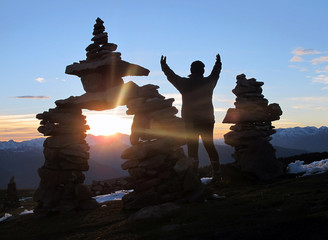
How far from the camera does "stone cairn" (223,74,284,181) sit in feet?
56.6

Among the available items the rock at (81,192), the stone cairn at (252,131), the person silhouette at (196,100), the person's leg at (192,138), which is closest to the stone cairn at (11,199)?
the rock at (81,192)

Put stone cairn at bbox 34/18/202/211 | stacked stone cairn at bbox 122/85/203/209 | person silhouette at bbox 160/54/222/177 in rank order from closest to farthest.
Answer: stacked stone cairn at bbox 122/85/203/209 < stone cairn at bbox 34/18/202/211 < person silhouette at bbox 160/54/222/177

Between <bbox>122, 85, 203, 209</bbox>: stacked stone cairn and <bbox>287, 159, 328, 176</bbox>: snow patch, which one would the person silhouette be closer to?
<bbox>122, 85, 203, 209</bbox>: stacked stone cairn

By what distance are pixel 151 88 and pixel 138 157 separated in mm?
2807

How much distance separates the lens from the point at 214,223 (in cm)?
779

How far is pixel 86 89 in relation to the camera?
14953 mm

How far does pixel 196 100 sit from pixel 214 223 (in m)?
5.68

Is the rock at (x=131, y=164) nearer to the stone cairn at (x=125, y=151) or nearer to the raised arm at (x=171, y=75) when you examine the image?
the stone cairn at (x=125, y=151)

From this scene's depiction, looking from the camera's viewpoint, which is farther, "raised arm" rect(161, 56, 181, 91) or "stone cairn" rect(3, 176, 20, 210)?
"stone cairn" rect(3, 176, 20, 210)

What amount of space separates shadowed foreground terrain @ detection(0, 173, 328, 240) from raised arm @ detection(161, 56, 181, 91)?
4.48m

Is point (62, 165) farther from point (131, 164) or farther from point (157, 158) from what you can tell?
point (157, 158)

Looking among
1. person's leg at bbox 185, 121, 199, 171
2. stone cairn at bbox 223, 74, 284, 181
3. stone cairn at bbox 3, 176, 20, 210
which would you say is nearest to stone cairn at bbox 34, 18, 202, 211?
person's leg at bbox 185, 121, 199, 171

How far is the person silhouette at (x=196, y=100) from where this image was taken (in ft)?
40.9

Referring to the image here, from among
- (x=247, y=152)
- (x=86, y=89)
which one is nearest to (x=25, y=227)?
(x=86, y=89)
